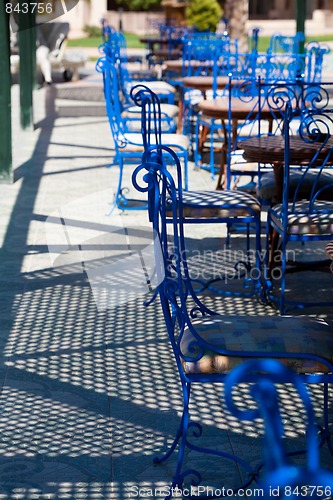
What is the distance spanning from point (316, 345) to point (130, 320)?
1959mm

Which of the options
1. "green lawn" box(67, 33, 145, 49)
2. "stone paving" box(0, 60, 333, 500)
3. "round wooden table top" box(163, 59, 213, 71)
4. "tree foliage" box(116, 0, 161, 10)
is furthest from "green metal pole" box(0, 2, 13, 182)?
"tree foliage" box(116, 0, 161, 10)

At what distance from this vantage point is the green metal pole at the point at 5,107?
321 inches

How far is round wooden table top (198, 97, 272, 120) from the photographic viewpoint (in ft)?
22.0

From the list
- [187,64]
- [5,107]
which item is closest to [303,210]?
[5,107]

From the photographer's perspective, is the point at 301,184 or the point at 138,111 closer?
the point at 301,184

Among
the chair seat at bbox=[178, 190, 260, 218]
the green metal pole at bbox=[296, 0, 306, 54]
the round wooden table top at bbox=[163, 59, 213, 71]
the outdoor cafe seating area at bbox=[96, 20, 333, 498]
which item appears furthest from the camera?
the green metal pole at bbox=[296, 0, 306, 54]

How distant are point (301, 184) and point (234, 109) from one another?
5.44ft

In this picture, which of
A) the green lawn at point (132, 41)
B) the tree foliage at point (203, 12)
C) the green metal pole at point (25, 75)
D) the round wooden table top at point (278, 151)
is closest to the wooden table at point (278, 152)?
the round wooden table top at point (278, 151)

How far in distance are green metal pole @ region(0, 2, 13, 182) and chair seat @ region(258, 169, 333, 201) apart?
326 cm

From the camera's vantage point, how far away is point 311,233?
4.60 meters

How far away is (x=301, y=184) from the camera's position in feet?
17.2

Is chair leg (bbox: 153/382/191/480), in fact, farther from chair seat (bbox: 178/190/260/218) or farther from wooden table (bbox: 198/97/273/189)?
wooden table (bbox: 198/97/273/189)

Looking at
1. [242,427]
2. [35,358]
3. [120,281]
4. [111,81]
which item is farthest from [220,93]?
[242,427]

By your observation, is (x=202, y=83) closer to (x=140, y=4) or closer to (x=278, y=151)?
(x=278, y=151)
